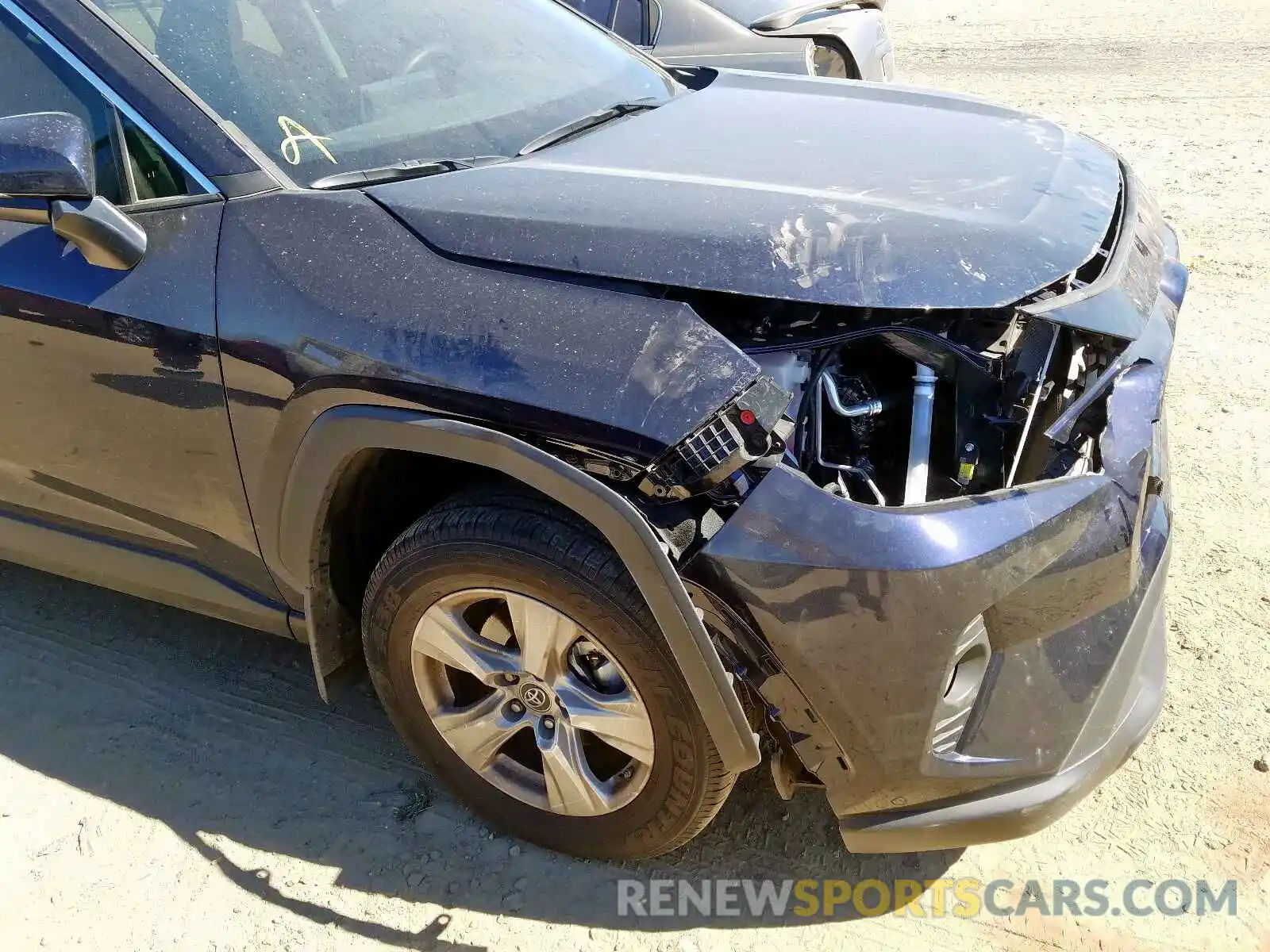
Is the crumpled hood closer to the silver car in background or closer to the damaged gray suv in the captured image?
the damaged gray suv

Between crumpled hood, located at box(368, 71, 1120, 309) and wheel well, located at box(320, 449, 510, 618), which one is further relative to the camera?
wheel well, located at box(320, 449, 510, 618)

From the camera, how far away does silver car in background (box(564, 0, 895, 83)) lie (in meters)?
5.17

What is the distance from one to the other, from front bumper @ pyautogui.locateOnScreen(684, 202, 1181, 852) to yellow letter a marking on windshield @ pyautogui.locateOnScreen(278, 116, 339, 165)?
129cm

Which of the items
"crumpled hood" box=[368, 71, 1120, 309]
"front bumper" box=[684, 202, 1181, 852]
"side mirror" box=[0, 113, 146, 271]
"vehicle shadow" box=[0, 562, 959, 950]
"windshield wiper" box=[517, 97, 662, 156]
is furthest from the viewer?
"windshield wiper" box=[517, 97, 662, 156]

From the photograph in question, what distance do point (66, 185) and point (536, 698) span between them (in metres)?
1.41

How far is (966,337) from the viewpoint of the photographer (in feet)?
6.77

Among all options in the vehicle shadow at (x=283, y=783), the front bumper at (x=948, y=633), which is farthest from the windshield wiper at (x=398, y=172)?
the vehicle shadow at (x=283, y=783)

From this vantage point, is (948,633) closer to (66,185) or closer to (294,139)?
(294,139)

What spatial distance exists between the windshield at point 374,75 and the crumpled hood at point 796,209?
0.23 metres

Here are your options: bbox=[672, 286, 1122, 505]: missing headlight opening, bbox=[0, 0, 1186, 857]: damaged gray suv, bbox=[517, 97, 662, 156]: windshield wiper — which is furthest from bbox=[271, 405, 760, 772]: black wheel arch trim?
bbox=[517, 97, 662, 156]: windshield wiper

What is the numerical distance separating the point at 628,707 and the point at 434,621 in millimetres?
459

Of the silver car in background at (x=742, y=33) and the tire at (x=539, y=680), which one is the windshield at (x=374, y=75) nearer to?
the tire at (x=539, y=680)

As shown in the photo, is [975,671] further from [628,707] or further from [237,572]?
[237,572]

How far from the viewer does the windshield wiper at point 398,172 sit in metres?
2.18
